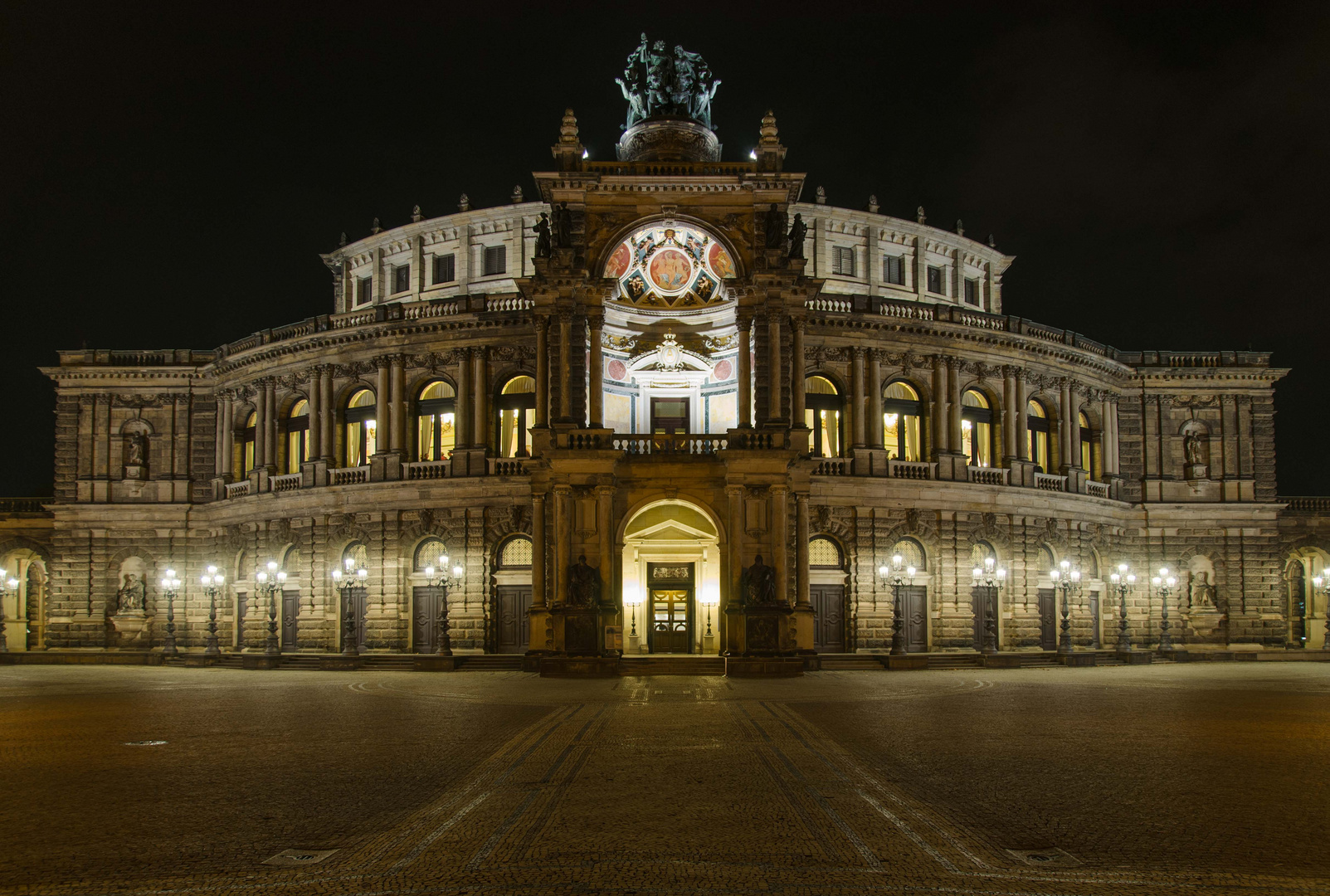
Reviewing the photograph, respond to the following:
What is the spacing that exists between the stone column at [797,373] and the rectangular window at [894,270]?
17284mm

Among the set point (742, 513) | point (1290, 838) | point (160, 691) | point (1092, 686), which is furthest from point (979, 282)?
point (1290, 838)

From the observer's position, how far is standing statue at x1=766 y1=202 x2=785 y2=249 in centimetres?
4094

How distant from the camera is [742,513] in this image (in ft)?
129

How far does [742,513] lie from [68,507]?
36.9m

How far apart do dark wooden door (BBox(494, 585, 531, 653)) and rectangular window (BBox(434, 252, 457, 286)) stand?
58.3 ft

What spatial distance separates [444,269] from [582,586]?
2507cm

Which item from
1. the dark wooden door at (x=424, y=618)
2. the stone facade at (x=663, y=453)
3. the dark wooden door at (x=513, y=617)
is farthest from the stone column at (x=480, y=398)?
the dark wooden door at (x=424, y=618)

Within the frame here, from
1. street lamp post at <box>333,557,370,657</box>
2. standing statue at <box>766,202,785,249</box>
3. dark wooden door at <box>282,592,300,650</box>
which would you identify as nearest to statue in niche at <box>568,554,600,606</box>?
street lamp post at <box>333,557,370,657</box>

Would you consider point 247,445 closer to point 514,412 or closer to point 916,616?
point 514,412

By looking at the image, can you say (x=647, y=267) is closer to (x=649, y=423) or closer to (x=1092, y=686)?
(x=649, y=423)

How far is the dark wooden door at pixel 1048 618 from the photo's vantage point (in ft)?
168

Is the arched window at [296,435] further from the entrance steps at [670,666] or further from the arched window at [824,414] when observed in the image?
the arched window at [824,414]

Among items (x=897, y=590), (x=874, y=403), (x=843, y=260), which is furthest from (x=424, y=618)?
(x=843, y=260)

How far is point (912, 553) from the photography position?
49.0m
